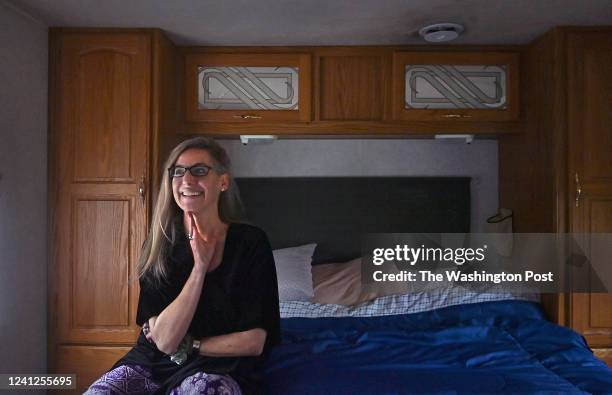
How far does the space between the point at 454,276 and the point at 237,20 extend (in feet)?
6.65

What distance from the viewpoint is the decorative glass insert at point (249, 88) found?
2.99 metres

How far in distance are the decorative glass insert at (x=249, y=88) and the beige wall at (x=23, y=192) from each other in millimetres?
918

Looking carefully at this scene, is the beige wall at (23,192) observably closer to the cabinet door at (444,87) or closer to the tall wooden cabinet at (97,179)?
the tall wooden cabinet at (97,179)

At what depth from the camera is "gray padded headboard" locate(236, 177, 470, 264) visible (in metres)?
3.29

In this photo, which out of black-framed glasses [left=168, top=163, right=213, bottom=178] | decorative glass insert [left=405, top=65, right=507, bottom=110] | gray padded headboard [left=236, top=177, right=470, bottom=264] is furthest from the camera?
gray padded headboard [left=236, top=177, right=470, bottom=264]

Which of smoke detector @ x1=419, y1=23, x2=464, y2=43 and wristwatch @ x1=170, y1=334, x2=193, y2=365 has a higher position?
smoke detector @ x1=419, y1=23, x2=464, y2=43

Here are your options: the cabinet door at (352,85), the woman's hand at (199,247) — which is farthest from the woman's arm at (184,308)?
the cabinet door at (352,85)

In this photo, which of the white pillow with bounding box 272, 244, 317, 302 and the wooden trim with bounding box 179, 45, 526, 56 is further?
the wooden trim with bounding box 179, 45, 526, 56

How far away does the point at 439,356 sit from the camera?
2.01m

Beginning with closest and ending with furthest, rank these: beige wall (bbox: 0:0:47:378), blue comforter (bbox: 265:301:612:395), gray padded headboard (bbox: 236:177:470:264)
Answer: blue comforter (bbox: 265:301:612:395) → beige wall (bbox: 0:0:47:378) → gray padded headboard (bbox: 236:177:470:264)

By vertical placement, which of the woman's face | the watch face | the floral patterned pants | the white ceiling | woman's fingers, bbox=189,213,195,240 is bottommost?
the floral patterned pants

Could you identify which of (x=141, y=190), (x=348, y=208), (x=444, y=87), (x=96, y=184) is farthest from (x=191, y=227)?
(x=444, y=87)

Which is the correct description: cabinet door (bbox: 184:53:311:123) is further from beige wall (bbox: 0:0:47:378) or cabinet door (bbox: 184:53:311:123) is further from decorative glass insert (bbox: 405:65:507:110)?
beige wall (bbox: 0:0:47:378)

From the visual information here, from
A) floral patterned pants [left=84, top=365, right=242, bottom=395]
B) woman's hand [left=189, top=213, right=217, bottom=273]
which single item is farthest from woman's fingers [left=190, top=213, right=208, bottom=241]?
floral patterned pants [left=84, top=365, right=242, bottom=395]
